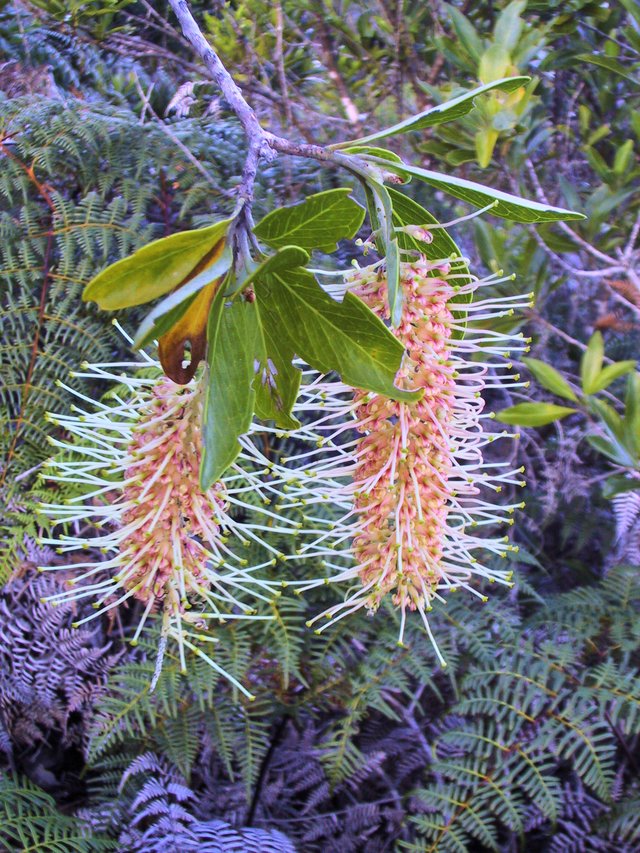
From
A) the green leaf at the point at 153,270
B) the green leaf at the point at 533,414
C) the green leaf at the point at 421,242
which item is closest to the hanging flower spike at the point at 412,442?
the green leaf at the point at 421,242

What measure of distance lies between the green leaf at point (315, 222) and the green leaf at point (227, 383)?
0.12 feet

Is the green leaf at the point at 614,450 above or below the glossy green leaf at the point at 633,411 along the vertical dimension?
below

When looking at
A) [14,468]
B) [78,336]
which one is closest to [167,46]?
[78,336]

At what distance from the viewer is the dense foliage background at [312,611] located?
118 cm

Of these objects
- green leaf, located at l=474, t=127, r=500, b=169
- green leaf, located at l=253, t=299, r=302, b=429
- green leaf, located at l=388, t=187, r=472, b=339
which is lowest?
green leaf, located at l=253, t=299, r=302, b=429

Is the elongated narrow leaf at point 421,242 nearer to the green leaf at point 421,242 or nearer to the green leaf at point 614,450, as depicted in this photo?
the green leaf at point 421,242

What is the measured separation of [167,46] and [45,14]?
271 mm

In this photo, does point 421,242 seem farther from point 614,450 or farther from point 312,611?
point 312,611

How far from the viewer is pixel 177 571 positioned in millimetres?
469

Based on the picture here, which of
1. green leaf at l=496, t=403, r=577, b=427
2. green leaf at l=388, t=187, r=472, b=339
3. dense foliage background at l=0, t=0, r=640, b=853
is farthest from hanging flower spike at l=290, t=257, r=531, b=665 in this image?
dense foliage background at l=0, t=0, r=640, b=853

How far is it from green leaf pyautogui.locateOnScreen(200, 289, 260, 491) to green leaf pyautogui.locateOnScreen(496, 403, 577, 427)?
0.57 meters

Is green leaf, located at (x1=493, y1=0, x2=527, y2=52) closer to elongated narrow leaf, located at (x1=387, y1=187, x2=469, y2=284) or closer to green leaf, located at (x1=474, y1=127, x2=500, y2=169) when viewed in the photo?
Answer: green leaf, located at (x1=474, y1=127, x2=500, y2=169)

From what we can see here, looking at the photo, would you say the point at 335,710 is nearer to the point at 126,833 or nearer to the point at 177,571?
the point at 126,833

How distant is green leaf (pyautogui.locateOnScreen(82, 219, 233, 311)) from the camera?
1.01 feet
